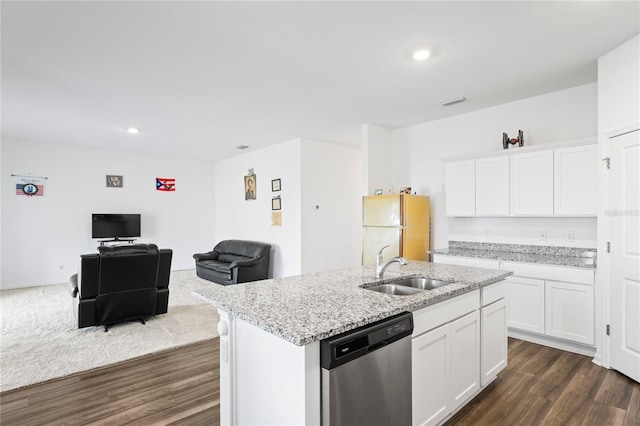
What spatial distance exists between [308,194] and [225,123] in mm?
1926

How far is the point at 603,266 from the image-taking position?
3021 millimetres

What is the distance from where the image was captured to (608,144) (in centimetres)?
298

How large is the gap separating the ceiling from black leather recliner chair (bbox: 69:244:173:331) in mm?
1889

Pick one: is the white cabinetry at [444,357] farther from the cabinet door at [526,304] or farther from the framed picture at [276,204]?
the framed picture at [276,204]

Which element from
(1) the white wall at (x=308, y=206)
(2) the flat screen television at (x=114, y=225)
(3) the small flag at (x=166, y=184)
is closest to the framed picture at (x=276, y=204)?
(1) the white wall at (x=308, y=206)

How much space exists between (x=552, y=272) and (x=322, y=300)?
9.19 ft

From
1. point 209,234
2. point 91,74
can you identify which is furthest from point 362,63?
point 209,234

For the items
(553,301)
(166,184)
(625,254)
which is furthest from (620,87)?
(166,184)

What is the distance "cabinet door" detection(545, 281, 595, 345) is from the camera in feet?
10.5

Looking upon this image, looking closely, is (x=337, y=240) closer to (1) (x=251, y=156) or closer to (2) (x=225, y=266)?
(2) (x=225, y=266)

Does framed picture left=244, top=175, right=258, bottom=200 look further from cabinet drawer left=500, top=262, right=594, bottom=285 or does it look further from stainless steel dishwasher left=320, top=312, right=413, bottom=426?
stainless steel dishwasher left=320, top=312, right=413, bottom=426

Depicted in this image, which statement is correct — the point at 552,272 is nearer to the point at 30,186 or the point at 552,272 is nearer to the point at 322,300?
the point at 322,300

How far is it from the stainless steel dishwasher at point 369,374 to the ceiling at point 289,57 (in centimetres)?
211

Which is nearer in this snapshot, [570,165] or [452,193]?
[570,165]
